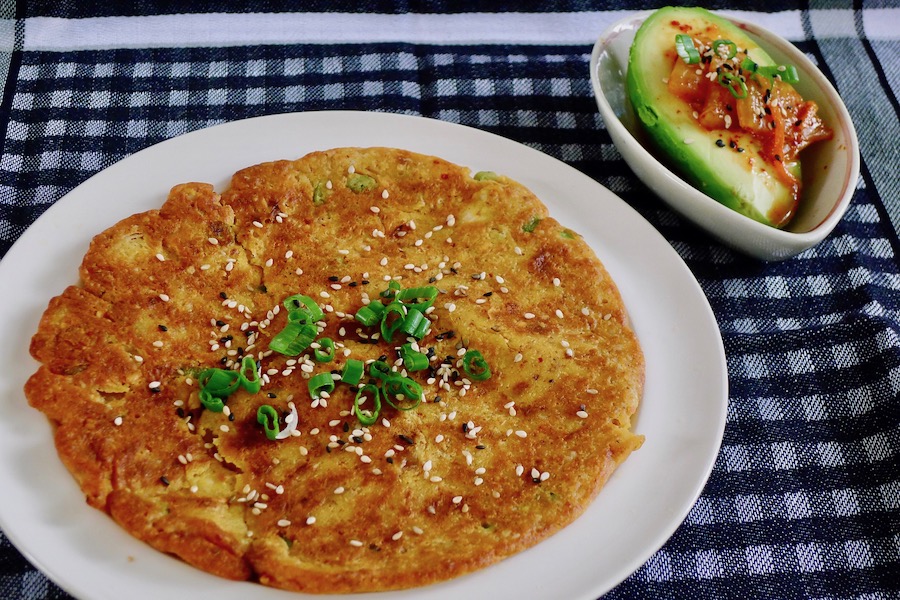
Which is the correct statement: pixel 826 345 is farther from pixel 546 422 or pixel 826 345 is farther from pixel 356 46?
pixel 356 46

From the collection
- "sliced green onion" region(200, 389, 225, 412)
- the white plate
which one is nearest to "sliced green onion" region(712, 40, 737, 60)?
the white plate

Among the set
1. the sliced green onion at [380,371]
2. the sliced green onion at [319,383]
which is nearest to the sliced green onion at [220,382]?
the sliced green onion at [319,383]

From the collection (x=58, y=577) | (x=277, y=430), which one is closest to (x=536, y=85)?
(x=277, y=430)

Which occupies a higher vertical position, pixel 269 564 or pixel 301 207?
pixel 301 207

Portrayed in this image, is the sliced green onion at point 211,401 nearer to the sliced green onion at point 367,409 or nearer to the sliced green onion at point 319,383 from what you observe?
the sliced green onion at point 319,383

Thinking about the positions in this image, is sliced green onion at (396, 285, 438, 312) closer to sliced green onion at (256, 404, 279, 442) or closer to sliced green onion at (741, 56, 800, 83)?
sliced green onion at (256, 404, 279, 442)

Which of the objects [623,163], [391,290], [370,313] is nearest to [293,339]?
[370,313]
